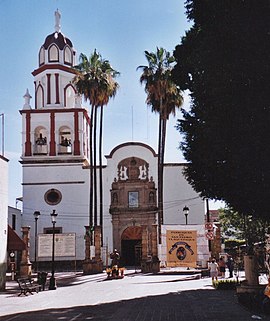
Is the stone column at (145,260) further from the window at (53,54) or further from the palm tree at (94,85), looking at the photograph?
the window at (53,54)

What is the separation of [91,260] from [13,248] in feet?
26.6

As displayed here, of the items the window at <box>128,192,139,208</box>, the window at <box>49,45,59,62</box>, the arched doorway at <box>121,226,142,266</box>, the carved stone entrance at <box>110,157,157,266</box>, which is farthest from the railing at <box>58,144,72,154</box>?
the arched doorway at <box>121,226,142,266</box>

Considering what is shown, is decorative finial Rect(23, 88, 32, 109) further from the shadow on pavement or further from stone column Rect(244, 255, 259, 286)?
stone column Rect(244, 255, 259, 286)

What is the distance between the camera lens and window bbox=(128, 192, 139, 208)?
51.2 meters

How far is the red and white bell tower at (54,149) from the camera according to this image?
168 ft

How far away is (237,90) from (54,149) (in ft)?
123

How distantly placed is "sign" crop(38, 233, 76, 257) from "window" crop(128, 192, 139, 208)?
811 centimetres

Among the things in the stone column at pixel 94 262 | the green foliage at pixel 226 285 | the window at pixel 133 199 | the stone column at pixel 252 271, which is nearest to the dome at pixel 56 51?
the window at pixel 133 199

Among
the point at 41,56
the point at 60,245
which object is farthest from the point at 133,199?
the point at 41,56

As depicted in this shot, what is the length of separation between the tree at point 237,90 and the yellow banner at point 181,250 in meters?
20.2

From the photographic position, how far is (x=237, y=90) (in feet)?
51.4

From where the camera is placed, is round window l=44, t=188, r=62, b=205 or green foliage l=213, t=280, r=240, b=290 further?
round window l=44, t=188, r=62, b=205

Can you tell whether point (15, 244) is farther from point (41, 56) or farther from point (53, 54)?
point (41, 56)

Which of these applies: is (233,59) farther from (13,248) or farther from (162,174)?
(162,174)
